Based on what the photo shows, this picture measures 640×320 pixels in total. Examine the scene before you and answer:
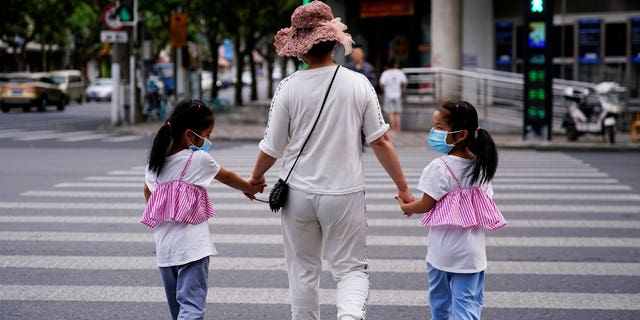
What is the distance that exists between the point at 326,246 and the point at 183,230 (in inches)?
28.7

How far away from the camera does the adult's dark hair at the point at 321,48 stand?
14.4 ft

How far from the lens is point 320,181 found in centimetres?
438

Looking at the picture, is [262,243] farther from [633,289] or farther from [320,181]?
[320,181]

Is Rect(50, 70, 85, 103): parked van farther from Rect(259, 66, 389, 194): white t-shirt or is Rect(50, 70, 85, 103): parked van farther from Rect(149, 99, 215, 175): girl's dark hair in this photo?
Rect(259, 66, 389, 194): white t-shirt

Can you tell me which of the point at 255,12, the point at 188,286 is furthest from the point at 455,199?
the point at 255,12

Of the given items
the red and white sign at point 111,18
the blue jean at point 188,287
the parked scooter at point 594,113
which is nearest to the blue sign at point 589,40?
the parked scooter at point 594,113

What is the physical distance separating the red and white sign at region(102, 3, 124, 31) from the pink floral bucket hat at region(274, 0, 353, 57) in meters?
20.6

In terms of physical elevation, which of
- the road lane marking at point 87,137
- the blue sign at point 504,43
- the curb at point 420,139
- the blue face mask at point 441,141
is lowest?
the road lane marking at point 87,137

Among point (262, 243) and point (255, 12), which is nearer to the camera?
point (262, 243)

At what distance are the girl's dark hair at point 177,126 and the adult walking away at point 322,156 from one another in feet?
1.18

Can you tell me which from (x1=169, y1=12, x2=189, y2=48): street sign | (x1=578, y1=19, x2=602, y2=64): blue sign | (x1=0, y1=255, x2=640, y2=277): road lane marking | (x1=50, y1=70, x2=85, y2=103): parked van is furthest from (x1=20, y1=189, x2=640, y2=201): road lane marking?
(x1=50, y1=70, x2=85, y2=103): parked van

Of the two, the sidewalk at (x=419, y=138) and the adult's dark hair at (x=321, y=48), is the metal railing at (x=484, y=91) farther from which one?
the adult's dark hair at (x=321, y=48)

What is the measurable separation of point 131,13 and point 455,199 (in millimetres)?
19976

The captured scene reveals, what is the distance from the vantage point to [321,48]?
439 cm
